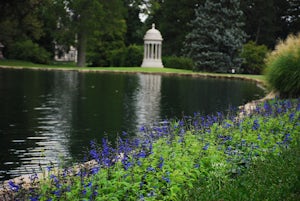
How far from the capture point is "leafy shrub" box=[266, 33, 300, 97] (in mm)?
13359

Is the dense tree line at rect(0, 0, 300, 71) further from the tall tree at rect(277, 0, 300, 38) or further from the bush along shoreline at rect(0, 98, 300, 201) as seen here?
the bush along shoreline at rect(0, 98, 300, 201)

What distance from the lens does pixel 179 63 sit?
135ft

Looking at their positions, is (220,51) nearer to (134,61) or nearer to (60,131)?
(134,61)

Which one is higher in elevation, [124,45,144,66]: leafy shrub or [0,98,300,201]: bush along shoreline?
[124,45,144,66]: leafy shrub

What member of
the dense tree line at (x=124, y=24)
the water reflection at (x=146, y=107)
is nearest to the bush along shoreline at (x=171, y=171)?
the water reflection at (x=146, y=107)

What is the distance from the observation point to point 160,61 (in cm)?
4325

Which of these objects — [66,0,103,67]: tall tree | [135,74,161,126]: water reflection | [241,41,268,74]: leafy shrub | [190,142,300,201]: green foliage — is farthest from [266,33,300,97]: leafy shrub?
[66,0,103,67]: tall tree

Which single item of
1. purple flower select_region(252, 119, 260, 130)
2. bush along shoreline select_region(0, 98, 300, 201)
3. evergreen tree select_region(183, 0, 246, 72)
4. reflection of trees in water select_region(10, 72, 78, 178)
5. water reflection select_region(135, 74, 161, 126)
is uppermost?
evergreen tree select_region(183, 0, 246, 72)

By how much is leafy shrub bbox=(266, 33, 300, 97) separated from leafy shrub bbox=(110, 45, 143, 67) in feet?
96.6

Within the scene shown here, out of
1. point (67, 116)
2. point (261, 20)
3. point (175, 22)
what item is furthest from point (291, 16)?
point (67, 116)

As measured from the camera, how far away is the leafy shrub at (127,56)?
142ft

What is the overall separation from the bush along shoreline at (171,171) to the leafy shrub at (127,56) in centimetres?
3702

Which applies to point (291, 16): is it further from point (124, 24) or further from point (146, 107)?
point (146, 107)

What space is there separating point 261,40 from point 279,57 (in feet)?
121
